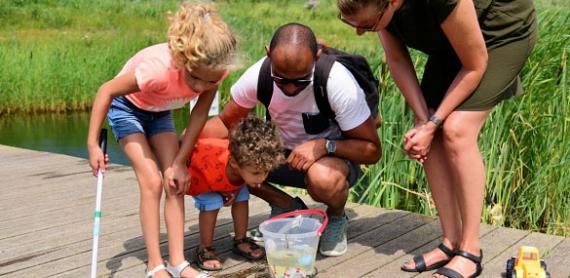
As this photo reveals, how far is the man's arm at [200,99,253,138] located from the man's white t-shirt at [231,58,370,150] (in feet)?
0.10

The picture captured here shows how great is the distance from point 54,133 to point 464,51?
591 cm

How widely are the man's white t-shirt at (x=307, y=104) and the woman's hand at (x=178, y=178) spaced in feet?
1.49

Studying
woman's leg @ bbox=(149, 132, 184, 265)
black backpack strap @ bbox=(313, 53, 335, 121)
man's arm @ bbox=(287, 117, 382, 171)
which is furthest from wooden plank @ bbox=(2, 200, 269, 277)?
black backpack strap @ bbox=(313, 53, 335, 121)

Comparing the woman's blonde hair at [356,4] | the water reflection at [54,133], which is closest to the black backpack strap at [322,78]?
the woman's blonde hair at [356,4]

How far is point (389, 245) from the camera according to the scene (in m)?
3.20

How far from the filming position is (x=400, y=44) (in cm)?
291

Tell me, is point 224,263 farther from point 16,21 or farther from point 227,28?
point 16,21

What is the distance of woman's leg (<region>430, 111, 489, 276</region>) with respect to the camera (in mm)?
2676

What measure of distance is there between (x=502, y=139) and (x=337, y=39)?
32.3 ft

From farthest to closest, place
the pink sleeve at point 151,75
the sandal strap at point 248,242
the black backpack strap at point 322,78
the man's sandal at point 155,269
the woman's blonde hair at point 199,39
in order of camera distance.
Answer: the sandal strap at point 248,242, the black backpack strap at point 322,78, the man's sandal at point 155,269, the pink sleeve at point 151,75, the woman's blonde hair at point 199,39

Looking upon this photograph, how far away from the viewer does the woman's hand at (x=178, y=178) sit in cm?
268

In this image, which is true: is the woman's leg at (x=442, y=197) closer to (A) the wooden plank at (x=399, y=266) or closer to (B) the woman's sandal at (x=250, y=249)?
(A) the wooden plank at (x=399, y=266)

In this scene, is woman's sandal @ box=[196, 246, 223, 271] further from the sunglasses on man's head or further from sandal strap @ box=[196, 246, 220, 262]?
the sunglasses on man's head

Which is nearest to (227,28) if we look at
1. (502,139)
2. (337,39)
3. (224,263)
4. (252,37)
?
(224,263)
